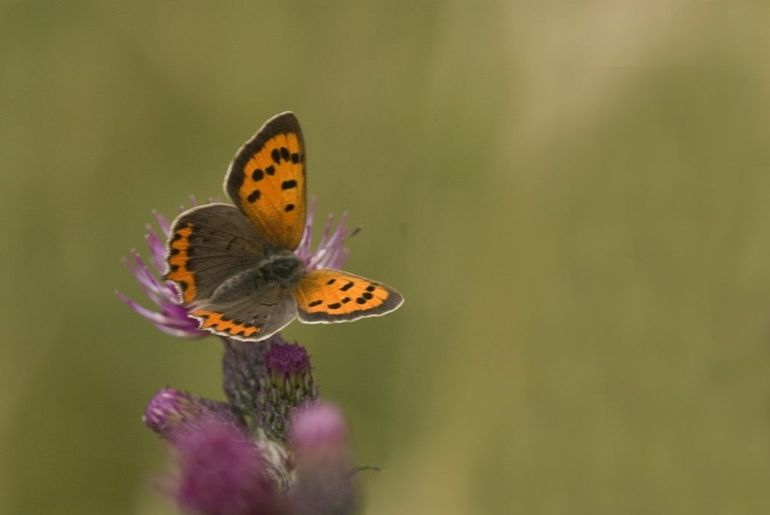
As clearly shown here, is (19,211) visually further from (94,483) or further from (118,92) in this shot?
(94,483)

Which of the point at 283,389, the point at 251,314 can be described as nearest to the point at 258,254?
the point at 251,314

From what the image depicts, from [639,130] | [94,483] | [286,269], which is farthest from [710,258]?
[94,483]

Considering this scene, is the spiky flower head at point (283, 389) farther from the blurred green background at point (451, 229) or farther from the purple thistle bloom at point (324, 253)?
the blurred green background at point (451, 229)

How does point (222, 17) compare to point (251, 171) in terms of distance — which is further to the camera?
point (222, 17)

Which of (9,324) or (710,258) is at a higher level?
(710,258)

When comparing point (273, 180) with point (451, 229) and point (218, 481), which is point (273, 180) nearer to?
point (218, 481)

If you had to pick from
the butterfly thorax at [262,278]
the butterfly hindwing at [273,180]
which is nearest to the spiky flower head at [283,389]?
the butterfly thorax at [262,278]

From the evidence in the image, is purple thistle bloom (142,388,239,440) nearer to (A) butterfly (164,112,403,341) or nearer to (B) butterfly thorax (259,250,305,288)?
(A) butterfly (164,112,403,341)

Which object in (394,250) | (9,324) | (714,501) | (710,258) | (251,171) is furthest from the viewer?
(394,250)
